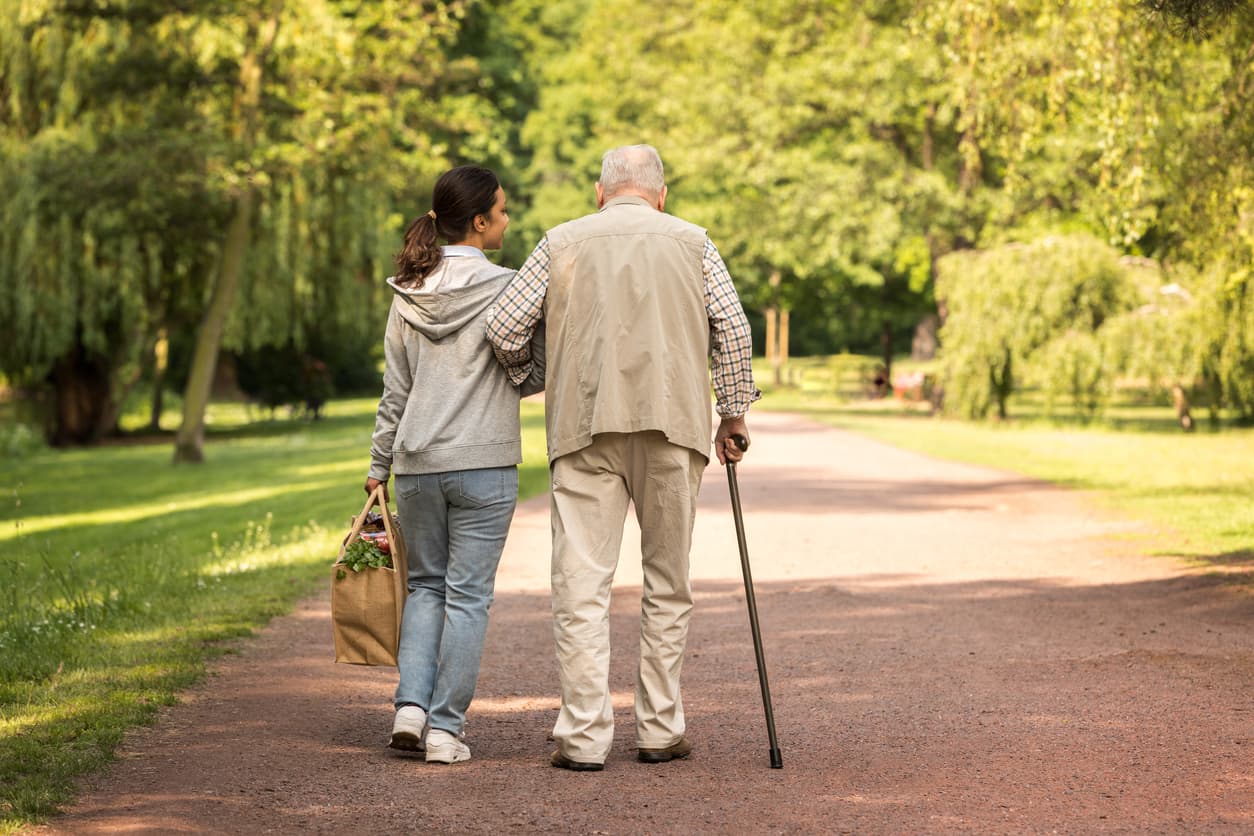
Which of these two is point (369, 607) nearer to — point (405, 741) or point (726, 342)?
point (405, 741)

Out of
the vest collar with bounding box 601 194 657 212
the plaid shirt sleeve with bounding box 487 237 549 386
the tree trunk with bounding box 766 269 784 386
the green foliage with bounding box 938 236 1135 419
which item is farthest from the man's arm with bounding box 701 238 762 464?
the tree trunk with bounding box 766 269 784 386

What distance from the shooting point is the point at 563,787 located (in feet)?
15.9

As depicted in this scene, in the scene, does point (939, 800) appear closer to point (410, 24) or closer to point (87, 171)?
point (87, 171)

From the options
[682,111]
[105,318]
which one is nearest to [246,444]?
[105,318]

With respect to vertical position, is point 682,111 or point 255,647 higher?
point 682,111

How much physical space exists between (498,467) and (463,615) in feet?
1.69

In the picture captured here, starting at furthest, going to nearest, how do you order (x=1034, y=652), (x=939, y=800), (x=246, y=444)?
(x=246, y=444) → (x=1034, y=652) → (x=939, y=800)

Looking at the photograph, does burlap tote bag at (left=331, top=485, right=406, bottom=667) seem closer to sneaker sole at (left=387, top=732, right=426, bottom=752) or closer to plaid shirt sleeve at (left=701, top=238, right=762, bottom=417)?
sneaker sole at (left=387, top=732, right=426, bottom=752)

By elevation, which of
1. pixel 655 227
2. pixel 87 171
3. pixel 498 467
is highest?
pixel 87 171

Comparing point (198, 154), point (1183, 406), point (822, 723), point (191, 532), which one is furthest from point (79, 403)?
point (822, 723)

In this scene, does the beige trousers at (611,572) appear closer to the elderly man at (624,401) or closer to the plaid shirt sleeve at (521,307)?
the elderly man at (624,401)

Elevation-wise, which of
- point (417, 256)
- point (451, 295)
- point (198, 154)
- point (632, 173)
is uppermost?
point (198, 154)

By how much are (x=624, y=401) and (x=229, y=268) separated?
18944 mm

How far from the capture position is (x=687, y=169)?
31.4 metres
